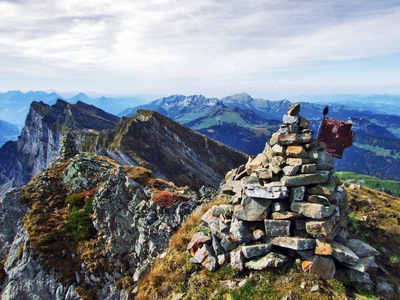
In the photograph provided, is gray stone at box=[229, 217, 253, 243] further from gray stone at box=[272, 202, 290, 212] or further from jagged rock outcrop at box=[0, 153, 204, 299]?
jagged rock outcrop at box=[0, 153, 204, 299]

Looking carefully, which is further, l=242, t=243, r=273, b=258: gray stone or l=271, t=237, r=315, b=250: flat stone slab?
l=242, t=243, r=273, b=258: gray stone

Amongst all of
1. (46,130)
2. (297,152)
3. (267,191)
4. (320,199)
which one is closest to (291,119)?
(297,152)

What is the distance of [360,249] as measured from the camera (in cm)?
1202

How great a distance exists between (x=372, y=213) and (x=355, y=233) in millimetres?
6027

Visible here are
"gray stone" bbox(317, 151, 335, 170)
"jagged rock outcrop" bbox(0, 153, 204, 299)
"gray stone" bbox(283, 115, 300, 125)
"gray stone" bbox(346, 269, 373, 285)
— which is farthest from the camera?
"jagged rock outcrop" bbox(0, 153, 204, 299)

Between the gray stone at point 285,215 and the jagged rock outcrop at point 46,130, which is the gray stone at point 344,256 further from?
the jagged rock outcrop at point 46,130

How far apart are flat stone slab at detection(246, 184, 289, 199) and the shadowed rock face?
70975mm

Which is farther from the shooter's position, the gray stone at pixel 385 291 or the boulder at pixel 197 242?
the boulder at pixel 197 242

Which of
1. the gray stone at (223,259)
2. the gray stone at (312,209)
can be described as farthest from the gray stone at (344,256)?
the gray stone at (223,259)

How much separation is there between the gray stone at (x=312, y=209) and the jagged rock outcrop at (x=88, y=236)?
33.7 ft

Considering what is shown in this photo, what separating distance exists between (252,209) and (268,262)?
2826 mm

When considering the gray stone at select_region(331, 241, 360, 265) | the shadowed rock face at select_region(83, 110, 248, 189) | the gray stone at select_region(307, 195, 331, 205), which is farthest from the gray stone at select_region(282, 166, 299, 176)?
the shadowed rock face at select_region(83, 110, 248, 189)

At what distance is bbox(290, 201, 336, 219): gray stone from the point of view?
11.3 meters

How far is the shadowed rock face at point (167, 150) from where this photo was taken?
8662 centimetres
